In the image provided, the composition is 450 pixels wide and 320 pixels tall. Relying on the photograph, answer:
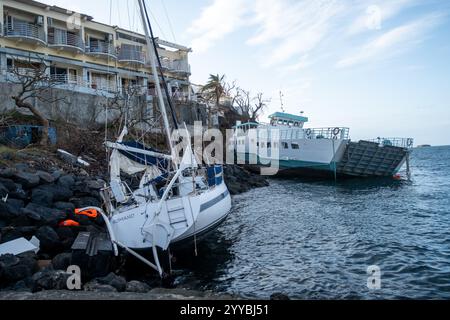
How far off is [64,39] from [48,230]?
29.1 m

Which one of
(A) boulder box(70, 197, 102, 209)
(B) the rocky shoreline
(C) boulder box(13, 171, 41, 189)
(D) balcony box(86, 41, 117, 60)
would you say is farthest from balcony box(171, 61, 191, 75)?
(C) boulder box(13, 171, 41, 189)

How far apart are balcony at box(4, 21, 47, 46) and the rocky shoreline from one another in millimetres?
18363

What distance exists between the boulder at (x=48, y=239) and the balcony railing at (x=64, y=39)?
2840 centimetres

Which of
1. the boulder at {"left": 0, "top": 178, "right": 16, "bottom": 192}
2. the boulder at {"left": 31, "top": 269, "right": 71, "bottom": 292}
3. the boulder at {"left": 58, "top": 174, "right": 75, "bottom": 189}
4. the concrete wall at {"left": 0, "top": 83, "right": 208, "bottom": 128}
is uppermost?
the concrete wall at {"left": 0, "top": 83, "right": 208, "bottom": 128}

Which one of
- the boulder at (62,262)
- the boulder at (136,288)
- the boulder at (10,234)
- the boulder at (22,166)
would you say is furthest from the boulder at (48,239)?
the boulder at (22,166)

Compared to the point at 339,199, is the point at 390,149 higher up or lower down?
higher up

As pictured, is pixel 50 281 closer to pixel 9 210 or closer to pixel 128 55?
pixel 9 210

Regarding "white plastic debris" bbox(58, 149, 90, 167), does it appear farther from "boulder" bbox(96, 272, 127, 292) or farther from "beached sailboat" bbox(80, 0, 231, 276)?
"boulder" bbox(96, 272, 127, 292)

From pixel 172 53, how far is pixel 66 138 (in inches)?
1140

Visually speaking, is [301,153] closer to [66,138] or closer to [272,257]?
[66,138]

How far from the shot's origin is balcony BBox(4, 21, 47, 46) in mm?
29734

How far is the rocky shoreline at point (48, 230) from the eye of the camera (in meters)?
6.74

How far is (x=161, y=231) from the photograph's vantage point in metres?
9.62
